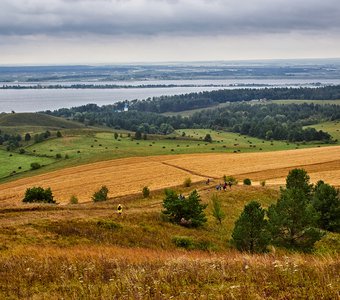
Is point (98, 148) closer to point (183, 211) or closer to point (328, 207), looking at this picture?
point (328, 207)

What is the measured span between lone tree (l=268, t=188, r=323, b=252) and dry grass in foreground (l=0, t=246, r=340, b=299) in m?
18.2

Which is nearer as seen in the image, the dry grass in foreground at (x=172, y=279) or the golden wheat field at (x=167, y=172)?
the dry grass in foreground at (x=172, y=279)

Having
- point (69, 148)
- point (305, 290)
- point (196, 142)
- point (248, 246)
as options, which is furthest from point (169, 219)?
point (196, 142)

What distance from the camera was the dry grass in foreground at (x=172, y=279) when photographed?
388 inches

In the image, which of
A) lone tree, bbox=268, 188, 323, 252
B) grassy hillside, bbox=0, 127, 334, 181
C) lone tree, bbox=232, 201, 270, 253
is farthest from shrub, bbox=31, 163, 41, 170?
lone tree, bbox=232, 201, 270, 253

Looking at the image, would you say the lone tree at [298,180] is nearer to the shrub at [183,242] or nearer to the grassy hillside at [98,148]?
the shrub at [183,242]

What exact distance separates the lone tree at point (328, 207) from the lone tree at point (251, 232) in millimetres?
14729

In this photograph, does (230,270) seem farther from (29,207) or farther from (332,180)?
(332,180)

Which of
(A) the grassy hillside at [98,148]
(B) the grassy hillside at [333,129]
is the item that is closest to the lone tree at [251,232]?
(A) the grassy hillside at [98,148]

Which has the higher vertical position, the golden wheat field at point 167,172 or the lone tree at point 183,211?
the lone tree at point 183,211

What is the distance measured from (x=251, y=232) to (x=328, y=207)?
17.1 metres

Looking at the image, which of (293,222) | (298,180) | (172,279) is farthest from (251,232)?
(298,180)

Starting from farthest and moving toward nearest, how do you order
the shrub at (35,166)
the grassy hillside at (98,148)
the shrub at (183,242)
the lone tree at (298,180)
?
the grassy hillside at (98,148) → the shrub at (35,166) → the lone tree at (298,180) → the shrub at (183,242)

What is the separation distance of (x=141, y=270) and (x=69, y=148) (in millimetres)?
119359
